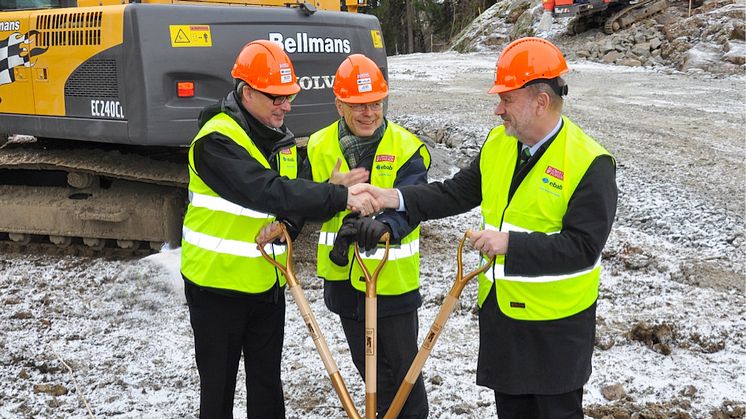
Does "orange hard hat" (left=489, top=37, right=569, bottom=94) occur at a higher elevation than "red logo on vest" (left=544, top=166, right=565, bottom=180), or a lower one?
higher

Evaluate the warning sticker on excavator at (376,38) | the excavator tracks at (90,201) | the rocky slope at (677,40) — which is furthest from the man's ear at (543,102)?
the rocky slope at (677,40)

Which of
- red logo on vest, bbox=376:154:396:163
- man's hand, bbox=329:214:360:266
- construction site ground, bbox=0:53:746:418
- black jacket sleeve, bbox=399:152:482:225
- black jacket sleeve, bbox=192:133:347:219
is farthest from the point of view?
construction site ground, bbox=0:53:746:418

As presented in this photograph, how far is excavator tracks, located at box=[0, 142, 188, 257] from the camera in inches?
261

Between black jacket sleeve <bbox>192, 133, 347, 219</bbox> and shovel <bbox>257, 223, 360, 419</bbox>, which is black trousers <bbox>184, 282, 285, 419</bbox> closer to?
shovel <bbox>257, 223, 360, 419</bbox>

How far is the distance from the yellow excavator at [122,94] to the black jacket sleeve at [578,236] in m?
3.80

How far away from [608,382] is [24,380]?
348 cm

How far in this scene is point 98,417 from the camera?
4.11 metres

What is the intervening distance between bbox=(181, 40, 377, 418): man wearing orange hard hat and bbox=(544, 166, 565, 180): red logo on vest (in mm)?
815

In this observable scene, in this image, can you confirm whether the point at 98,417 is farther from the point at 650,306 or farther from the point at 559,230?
the point at 650,306

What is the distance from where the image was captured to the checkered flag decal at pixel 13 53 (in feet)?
20.6

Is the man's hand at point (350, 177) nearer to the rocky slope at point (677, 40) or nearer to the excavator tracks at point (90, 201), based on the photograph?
the excavator tracks at point (90, 201)

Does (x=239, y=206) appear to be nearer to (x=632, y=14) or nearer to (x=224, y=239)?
(x=224, y=239)

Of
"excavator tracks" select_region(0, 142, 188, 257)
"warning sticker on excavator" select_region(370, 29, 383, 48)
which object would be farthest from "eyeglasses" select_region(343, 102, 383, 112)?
"warning sticker on excavator" select_region(370, 29, 383, 48)

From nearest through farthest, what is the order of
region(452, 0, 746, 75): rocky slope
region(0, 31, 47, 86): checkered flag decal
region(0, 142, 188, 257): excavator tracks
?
region(0, 31, 47, 86): checkered flag decal < region(0, 142, 188, 257): excavator tracks < region(452, 0, 746, 75): rocky slope
